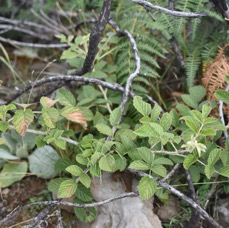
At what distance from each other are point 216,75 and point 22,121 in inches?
46.3

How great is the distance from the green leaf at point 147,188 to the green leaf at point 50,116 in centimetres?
51

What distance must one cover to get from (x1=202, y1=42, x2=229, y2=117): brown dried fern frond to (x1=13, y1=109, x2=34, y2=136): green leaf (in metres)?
1.03

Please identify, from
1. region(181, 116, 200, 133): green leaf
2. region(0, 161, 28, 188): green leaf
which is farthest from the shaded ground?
region(181, 116, 200, 133): green leaf

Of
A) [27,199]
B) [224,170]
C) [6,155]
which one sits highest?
[224,170]

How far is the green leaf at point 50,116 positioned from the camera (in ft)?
6.53

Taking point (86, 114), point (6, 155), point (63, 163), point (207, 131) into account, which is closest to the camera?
point (207, 131)

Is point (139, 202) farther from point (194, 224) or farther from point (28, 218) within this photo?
point (28, 218)

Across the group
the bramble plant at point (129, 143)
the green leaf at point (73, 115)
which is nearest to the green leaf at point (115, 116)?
the bramble plant at point (129, 143)

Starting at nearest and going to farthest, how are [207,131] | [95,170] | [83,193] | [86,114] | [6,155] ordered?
[207,131] → [95,170] → [83,193] → [86,114] → [6,155]

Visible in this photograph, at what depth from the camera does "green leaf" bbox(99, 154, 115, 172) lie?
188 cm

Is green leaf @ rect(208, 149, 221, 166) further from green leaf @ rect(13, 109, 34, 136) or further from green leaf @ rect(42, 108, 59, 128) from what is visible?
green leaf @ rect(13, 109, 34, 136)

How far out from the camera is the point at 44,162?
2.38 m

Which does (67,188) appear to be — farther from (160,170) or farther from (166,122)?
(166,122)

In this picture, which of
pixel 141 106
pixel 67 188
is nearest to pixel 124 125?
pixel 141 106
